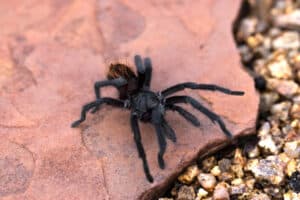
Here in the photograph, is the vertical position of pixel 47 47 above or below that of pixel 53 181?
above

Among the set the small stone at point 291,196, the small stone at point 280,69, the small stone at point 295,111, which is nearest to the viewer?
the small stone at point 291,196

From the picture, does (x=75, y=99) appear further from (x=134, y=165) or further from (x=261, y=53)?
(x=261, y=53)

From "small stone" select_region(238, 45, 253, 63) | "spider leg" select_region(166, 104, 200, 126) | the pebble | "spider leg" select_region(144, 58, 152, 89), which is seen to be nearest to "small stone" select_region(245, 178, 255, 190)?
the pebble

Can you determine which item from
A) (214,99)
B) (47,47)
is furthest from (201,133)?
(47,47)

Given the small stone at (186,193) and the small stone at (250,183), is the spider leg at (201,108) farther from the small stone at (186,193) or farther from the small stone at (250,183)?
the small stone at (186,193)

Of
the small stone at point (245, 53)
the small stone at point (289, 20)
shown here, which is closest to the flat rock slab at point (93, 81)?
the small stone at point (245, 53)

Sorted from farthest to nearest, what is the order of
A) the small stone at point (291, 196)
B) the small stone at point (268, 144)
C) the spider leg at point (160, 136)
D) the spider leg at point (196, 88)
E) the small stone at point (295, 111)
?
1. the small stone at point (295, 111)
2. the small stone at point (268, 144)
3. the spider leg at point (196, 88)
4. the small stone at point (291, 196)
5. the spider leg at point (160, 136)

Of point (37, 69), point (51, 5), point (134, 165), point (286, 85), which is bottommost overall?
point (134, 165)
